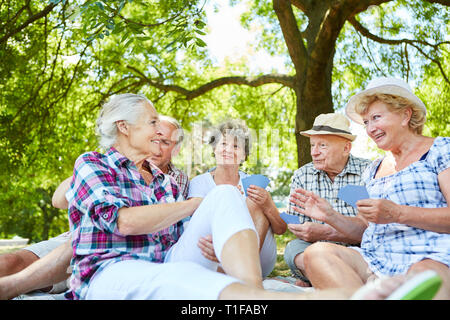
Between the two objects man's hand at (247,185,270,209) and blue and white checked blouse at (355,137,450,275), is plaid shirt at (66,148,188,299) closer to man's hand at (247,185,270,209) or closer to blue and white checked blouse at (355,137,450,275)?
man's hand at (247,185,270,209)

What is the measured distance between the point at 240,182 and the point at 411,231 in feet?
4.79

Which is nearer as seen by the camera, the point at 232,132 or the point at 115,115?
the point at 115,115

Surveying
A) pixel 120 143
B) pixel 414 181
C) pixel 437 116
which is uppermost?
pixel 437 116

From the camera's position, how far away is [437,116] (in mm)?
9055

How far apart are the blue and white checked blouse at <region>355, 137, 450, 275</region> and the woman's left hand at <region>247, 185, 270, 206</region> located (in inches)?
31.7

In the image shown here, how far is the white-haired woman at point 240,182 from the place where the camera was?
10.5 ft

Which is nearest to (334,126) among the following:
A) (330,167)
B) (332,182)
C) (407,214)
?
(330,167)

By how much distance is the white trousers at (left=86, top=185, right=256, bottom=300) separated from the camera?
1697 mm

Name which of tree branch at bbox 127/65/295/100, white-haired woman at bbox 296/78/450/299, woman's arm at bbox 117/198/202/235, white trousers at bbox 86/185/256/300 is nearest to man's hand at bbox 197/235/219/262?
white trousers at bbox 86/185/256/300

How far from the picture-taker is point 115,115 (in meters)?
2.53

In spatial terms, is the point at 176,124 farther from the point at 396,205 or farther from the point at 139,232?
the point at 396,205

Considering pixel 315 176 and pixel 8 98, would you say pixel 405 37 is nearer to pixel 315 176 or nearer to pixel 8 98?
pixel 315 176
